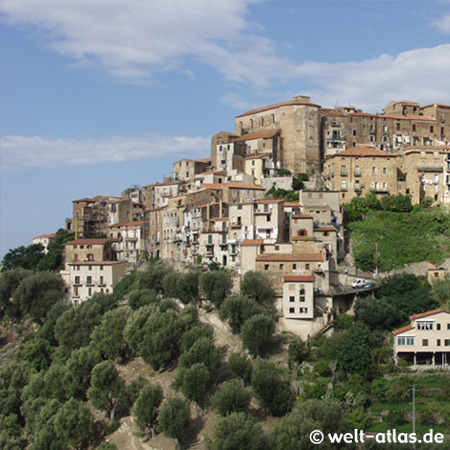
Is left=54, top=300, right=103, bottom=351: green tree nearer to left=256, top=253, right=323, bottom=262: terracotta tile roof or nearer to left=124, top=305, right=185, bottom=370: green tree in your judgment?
left=124, top=305, right=185, bottom=370: green tree

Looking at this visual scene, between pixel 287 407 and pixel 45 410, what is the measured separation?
17529 millimetres

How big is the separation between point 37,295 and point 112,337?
57.1ft

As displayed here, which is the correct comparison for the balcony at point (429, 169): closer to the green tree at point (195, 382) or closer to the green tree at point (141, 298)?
the green tree at point (141, 298)

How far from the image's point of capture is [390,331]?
46406 mm

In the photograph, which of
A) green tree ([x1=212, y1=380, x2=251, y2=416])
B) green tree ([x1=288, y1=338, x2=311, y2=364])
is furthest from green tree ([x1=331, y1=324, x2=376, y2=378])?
green tree ([x1=212, y1=380, x2=251, y2=416])

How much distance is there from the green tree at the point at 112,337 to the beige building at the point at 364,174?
2828cm

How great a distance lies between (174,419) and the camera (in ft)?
127

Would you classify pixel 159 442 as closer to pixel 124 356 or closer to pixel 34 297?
pixel 124 356

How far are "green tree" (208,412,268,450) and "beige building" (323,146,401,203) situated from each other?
3551 centimetres

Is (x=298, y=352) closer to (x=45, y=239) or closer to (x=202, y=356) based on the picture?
(x=202, y=356)

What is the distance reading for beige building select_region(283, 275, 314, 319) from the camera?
47.5 meters

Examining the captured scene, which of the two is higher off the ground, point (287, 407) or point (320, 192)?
point (320, 192)

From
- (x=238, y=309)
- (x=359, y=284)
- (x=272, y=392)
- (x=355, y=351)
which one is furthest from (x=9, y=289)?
(x=355, y=351)

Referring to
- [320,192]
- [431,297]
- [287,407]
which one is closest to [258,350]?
[287,407]
